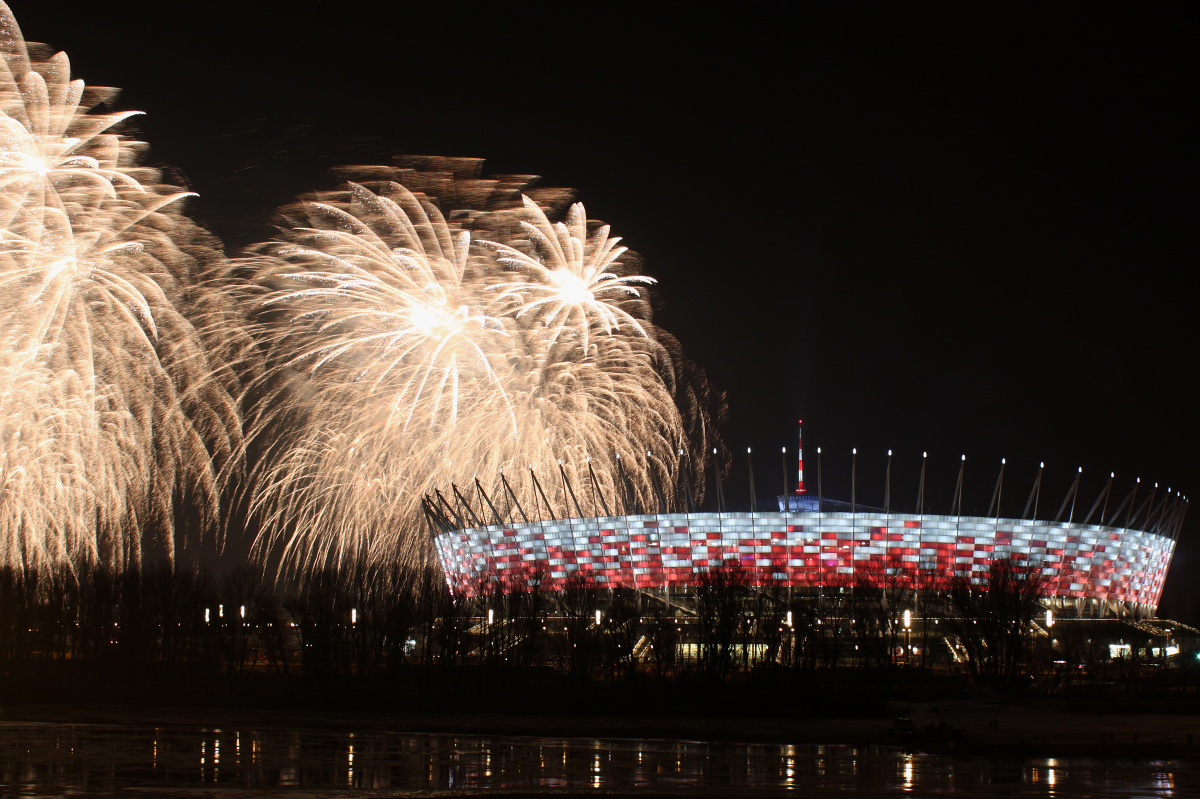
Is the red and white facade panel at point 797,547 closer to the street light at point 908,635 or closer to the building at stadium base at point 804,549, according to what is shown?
the building at stadium base at point 804,549

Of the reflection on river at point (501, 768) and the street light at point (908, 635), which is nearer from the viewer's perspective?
the reflection on river at point (501, 768)

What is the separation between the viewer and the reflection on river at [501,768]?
25.4m

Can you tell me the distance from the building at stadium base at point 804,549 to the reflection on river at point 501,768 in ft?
163

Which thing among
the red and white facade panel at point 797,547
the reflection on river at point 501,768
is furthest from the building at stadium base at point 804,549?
the reflection on river at point 501,768

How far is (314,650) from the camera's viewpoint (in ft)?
208

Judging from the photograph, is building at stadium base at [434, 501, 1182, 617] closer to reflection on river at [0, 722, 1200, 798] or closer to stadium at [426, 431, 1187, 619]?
stadium at [426, 431, 1187, 619]

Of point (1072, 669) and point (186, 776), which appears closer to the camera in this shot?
point (186, 776)

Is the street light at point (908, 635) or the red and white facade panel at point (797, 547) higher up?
the red and white facade panel at point (797, 547)

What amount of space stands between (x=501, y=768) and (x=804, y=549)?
208 feet

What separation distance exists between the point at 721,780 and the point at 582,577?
195ft

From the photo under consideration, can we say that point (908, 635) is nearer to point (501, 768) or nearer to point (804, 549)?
point (804, 549)

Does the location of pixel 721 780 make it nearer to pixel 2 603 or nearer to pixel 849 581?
pixel 2 603

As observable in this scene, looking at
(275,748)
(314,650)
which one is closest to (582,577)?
(314,650)

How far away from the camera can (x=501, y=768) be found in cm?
2955
